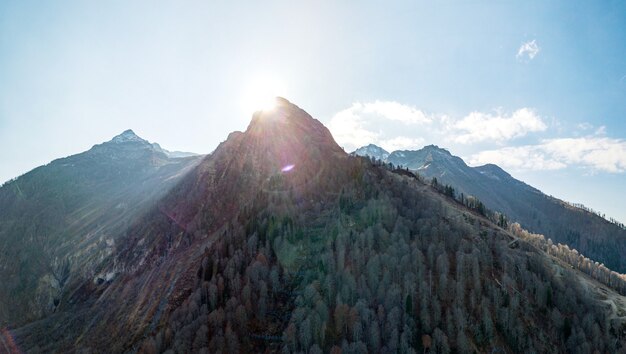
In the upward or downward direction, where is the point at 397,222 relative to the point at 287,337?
upward

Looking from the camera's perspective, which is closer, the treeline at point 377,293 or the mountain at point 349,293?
the treeline at point 377,293

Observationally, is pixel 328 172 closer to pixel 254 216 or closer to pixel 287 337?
pixel 254 216

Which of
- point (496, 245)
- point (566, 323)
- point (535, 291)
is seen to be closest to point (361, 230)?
point (496, 245)

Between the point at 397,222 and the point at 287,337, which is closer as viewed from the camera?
the point at 287,337

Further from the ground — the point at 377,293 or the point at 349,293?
the point at 377,293

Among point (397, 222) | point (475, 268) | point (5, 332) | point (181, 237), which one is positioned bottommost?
point (5, 332)

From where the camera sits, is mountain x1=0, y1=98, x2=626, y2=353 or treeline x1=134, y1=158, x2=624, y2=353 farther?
mountain x1=0, y1=98, x2=626, y2=353

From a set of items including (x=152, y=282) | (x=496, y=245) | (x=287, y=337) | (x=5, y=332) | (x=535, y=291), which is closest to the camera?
(x=287, y=337)

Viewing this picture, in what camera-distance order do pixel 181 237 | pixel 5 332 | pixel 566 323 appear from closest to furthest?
pixel 566 323
pixel 5 332
pixel 181 237
